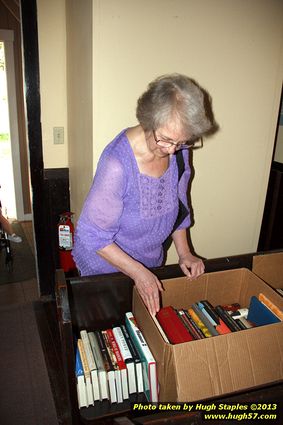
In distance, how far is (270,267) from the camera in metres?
1.16

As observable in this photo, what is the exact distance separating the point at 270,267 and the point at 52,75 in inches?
67.8

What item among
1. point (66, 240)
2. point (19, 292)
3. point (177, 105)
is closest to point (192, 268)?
point (177, 105)

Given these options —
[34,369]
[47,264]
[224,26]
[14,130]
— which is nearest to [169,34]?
[224,26]

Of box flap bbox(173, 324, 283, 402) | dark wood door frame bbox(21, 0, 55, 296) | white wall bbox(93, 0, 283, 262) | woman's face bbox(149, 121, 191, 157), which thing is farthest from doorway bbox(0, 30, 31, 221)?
box flap bbox(173, 324, 283, 402)

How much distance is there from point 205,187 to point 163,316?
3.23ft

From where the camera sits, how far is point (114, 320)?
100 centimetres

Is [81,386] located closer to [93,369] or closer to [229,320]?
[93,369]

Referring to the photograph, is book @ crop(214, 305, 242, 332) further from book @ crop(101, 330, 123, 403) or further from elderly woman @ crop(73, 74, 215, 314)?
book @ crop(101, 330, 123, 403)

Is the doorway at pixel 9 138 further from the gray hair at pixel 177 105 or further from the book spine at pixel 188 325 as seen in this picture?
the book spine at pixel 188 325

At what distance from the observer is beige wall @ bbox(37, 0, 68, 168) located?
6.15ft

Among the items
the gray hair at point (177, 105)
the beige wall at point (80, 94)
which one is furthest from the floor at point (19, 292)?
the gray hair at point (177, 105)

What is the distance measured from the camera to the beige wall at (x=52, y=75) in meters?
1.88

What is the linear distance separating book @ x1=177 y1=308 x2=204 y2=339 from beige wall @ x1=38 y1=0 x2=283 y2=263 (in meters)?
0.86

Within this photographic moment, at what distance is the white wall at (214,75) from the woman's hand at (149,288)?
0.76 m
